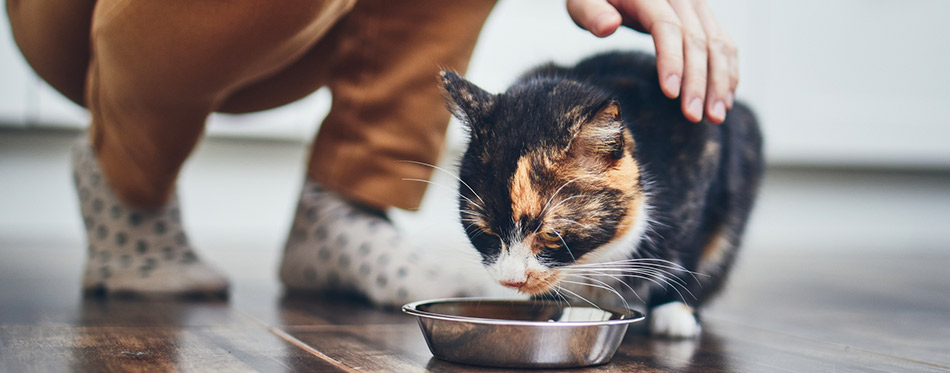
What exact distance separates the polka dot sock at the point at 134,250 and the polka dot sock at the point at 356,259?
0.42 ft

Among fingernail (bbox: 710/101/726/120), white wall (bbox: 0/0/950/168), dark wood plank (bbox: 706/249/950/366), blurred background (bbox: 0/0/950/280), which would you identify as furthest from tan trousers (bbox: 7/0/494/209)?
white wall (bbox: 0/0/950/168)

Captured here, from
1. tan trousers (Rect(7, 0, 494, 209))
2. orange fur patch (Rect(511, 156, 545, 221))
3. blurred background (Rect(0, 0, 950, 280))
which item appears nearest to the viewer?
orange fur patch (Rect(511, 156, 545, 221))

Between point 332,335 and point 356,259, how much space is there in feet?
0.94

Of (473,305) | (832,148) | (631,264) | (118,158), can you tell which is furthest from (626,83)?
(832,148)

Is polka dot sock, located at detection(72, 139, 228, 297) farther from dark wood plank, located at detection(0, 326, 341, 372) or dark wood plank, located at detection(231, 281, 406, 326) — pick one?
dark wood plank, located at detection(0, 326, 341, 372)

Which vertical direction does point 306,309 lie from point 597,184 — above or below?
below

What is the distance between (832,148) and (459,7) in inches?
80.1

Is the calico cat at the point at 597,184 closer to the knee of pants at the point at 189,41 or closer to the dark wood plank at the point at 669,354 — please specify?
the dark wood plank at the point at 669,354

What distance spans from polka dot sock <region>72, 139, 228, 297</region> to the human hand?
0.64m

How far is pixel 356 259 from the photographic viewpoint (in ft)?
3.58

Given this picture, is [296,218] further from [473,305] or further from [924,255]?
[924,255]

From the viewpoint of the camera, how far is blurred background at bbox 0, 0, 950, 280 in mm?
2225

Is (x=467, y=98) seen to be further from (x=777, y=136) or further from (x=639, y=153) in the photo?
(x=777, y=136)

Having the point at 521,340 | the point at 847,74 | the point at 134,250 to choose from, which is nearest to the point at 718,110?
the point at 521,340
